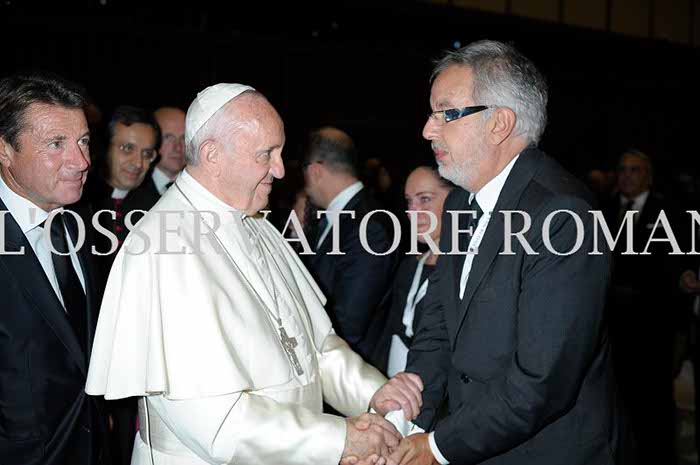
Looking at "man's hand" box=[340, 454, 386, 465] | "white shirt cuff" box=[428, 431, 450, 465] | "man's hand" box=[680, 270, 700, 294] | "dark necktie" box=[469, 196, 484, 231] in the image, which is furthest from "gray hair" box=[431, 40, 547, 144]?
"man's hand" box=[680, 270, 700, 294]

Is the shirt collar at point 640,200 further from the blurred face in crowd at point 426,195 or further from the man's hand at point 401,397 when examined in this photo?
the man's hand at point 401,397

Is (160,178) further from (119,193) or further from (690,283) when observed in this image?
(690,283)

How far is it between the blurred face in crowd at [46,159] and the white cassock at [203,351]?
1.22ft

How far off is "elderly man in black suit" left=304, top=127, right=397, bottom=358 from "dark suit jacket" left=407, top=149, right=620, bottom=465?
170 cm

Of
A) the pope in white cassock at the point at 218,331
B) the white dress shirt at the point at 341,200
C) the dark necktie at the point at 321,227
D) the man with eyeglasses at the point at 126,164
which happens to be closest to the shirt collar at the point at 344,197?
the white dress shirt at the point at 341,200

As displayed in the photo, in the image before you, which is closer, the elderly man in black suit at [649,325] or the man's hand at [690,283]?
the man's hand at [690,283]

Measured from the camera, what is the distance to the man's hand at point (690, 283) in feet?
16.7

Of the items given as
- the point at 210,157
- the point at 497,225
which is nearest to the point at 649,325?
the point at 497,225

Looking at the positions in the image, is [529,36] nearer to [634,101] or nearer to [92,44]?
[634,101]

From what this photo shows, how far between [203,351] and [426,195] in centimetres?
197

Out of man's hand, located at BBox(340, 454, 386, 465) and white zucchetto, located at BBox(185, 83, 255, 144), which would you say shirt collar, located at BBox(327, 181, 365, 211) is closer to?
white zucchetto, located at BBox(185, 83, 255, 144)

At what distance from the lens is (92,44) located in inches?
322

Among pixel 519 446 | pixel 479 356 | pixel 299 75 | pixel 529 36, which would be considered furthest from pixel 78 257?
pixel 529 36

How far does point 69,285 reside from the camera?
2.55 m
